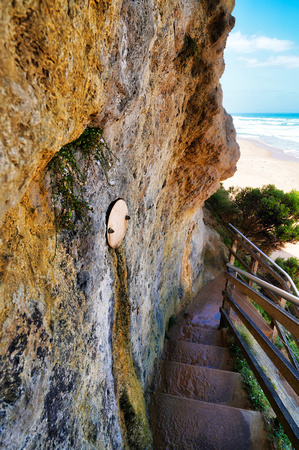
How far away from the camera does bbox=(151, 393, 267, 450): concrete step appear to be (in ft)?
10.3

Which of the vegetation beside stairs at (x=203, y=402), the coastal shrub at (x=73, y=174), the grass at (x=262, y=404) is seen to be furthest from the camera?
the vegetation beside stairs at (x=203, y=402)

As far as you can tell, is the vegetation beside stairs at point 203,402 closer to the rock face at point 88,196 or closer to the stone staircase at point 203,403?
the stone staircase at point 203,403

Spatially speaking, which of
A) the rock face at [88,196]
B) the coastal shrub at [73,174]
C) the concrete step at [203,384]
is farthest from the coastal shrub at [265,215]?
the coastal shrub at [73,174]

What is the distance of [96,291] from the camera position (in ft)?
7.22

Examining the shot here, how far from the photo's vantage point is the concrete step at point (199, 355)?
15.0 feet

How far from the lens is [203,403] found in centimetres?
362

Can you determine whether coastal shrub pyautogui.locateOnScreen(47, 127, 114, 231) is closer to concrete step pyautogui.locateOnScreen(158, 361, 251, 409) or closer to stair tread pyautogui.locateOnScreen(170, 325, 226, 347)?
concrete step pyautogui.locateOnScreen(158, 361, 251, 409)

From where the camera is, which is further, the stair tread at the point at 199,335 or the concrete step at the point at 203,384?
the stair tread at the point at 199,335

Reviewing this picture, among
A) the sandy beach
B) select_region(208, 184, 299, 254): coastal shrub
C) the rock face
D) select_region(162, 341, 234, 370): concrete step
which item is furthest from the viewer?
the sandy beach

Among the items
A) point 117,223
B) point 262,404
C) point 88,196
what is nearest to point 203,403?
point 262,404

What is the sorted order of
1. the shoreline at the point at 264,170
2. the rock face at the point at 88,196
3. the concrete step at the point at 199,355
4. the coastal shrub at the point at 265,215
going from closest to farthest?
1. the rock face at the point at 88,196
2. the concrete step at the point at 199,355
3. the coastal shrub at the point at 265,215
4. the shoreline at the point at 264,170

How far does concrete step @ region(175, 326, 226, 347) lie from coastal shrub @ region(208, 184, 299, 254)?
5.81 metres

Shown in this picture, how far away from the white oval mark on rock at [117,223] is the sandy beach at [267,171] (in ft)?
47.0

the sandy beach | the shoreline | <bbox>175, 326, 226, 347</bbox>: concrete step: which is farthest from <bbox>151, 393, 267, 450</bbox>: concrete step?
the shoreline
